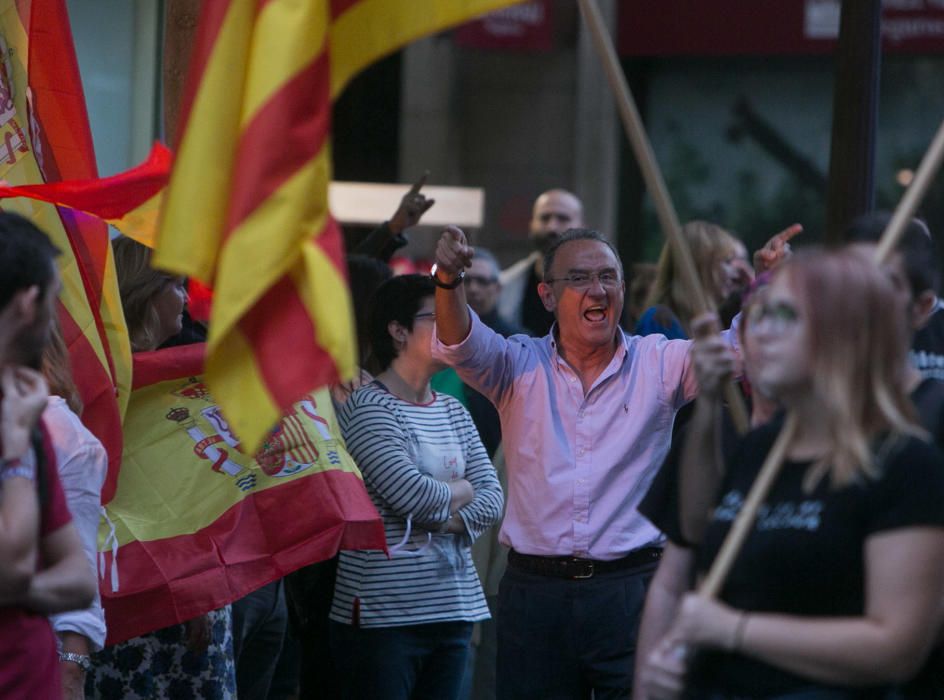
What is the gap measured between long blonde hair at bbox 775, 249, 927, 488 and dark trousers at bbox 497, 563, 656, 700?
2.15 metres

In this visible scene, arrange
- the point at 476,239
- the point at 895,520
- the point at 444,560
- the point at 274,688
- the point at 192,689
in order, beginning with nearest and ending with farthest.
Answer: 1. the point at 895,520
2. the point at 192,689
3. the point at 444,560
4. the point at 274,688
5. the point at 476,239

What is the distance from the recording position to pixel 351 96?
1502 cm

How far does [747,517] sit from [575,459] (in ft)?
7.11

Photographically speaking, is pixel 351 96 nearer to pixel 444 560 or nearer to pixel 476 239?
pixel 476 239

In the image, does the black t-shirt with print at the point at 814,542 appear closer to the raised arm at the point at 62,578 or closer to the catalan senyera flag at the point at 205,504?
the raised arm at the point at 62,578

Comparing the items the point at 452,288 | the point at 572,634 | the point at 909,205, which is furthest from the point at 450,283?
the point at 909,205

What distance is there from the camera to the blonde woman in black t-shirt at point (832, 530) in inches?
124

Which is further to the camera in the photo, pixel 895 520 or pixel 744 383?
pixel 744 383

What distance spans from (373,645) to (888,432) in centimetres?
290

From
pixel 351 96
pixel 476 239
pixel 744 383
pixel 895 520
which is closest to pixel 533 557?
pixel 744 383

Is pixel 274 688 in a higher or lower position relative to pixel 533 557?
lower

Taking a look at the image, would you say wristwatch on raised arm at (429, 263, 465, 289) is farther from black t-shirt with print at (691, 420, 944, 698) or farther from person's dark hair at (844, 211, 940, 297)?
black t-shirt with print at (691, 420, 944, 698)

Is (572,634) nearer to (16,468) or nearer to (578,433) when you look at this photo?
(578,433)

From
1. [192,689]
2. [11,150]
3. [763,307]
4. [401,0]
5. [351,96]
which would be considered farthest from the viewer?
[351,96]
